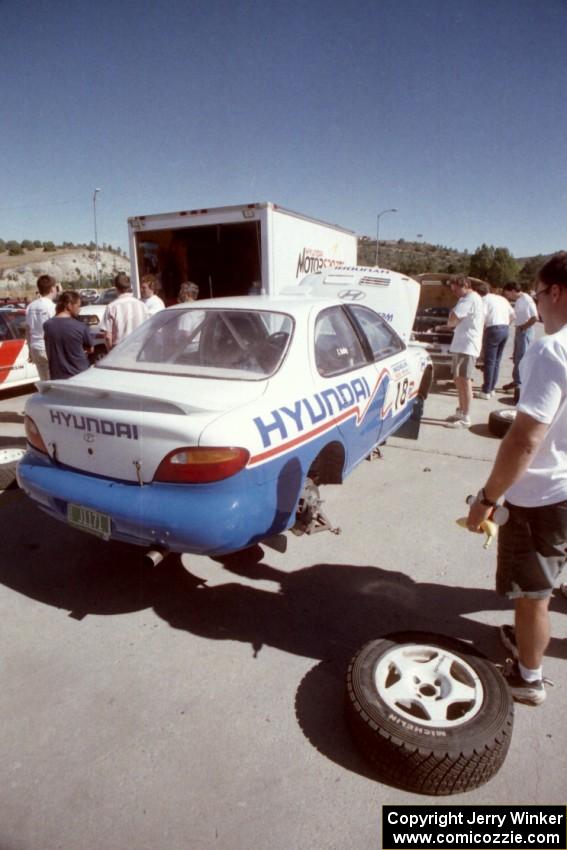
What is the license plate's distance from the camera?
8.52ft

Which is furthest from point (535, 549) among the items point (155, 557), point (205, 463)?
point (155, 557)

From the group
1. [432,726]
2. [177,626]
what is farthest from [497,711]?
[177,626]

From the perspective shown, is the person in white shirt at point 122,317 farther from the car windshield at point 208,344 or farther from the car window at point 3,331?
the car window at point 3,331

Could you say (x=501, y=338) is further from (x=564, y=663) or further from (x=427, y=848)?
(x=427, y=848)

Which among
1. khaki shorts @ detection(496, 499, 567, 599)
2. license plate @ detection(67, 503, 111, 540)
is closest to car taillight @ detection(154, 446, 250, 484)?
license plate @ detection(67, 503, 111, 540)

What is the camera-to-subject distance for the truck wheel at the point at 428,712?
183 cm

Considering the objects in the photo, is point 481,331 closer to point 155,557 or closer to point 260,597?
point 260,597

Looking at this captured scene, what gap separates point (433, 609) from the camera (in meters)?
2.98

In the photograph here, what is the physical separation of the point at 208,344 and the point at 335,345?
3.10 feet

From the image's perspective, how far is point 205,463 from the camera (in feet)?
7.92

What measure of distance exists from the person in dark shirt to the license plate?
A: 2810 mm

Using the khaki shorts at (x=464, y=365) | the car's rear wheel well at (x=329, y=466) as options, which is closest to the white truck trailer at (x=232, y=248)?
the khaki shorts at (x=464, y=365)

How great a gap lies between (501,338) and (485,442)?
2.42 m

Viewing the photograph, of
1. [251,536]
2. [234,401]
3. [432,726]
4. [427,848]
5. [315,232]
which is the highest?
[315,232]
